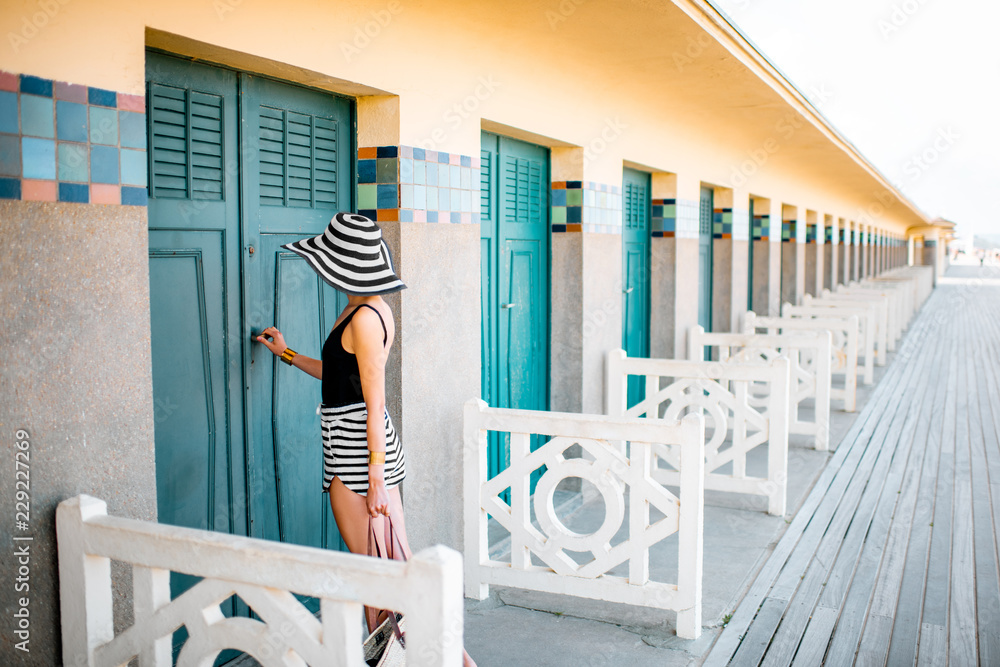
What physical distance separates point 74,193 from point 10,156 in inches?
7.3

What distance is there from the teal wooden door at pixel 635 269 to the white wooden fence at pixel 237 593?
16.3 feet

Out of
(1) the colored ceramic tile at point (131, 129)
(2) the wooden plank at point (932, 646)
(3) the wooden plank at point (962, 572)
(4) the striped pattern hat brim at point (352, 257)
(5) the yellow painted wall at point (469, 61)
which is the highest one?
(5) the yellow painted wall at point (469, 61)

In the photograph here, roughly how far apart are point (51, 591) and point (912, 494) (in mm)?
5294

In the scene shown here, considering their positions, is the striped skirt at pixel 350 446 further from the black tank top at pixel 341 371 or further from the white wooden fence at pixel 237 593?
the white wooden fence at pixel 237 593

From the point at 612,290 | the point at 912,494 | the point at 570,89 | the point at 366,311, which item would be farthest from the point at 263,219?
the point at 912,494

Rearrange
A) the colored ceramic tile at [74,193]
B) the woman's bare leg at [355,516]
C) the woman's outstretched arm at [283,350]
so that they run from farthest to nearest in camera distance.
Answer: the woman's outstretched arm at [283,350] → the woman's bare leg at [355,516] → the colored ceramic tile at [74,193]

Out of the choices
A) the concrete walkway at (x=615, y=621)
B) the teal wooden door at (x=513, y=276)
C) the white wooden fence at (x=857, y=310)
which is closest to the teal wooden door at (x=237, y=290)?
the concrete walkway at (x=615, y=621)

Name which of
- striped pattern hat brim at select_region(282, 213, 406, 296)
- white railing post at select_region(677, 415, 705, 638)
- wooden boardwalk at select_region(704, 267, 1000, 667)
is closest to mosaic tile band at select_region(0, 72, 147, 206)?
striped pattern hat brim at select_region(282, 213, 406, 296)

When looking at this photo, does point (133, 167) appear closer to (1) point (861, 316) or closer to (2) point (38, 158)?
(2) point (38, 158)

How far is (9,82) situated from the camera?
7.01 ft

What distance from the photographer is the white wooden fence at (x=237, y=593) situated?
1.83 m

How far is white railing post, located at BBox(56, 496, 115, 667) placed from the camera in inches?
85.8

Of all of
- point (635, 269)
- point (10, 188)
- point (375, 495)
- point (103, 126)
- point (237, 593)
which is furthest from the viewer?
point (635, 269)

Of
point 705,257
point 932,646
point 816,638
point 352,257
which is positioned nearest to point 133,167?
point 352,257
